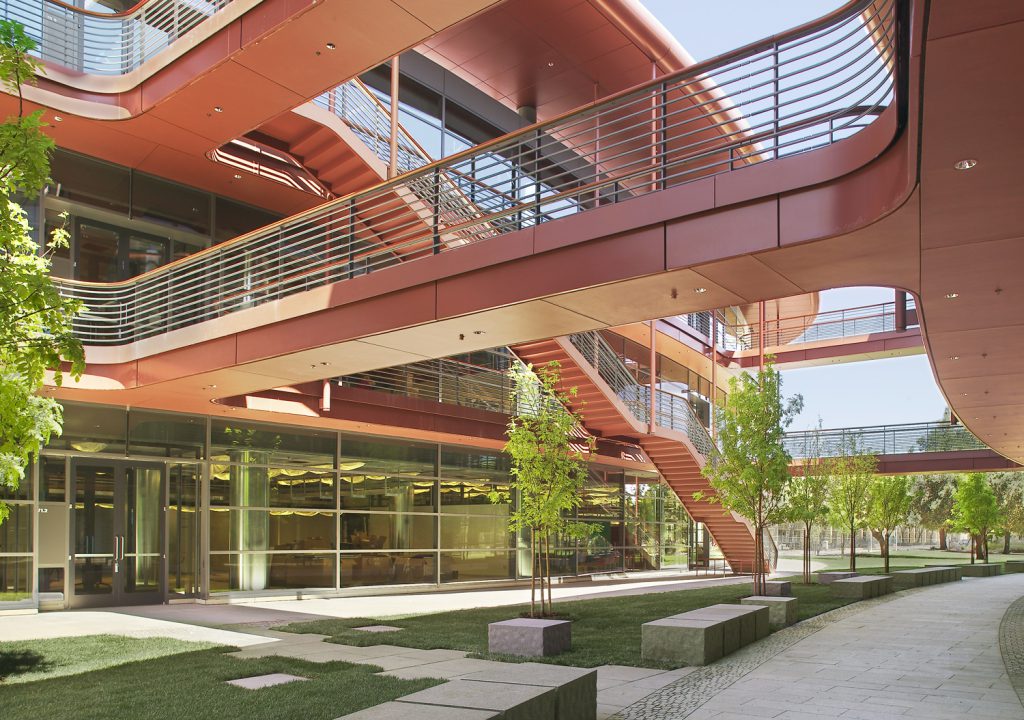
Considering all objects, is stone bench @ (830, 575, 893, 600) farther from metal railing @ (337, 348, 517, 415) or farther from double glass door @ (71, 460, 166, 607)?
double glass door @ (71, 460, 166, 607)

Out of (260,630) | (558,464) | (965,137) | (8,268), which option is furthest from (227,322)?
(965,137)

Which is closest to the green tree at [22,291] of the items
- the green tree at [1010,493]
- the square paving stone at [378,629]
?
the square paving stone at [378,629]

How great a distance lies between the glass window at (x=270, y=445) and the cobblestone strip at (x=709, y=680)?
12593mm

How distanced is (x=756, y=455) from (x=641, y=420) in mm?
5750

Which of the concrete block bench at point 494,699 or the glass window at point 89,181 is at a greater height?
the glass window at point 89,181

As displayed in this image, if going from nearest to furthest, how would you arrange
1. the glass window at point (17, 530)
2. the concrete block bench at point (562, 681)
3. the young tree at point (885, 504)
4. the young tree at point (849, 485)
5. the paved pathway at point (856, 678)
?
the concrete block bench at point (562, 681), the paved pathway at point (856, 678), the glass window at point (17, 530), the young tree at point (849, 485), the young tree at point (885, 504)

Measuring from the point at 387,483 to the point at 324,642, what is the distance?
12066 millimetres

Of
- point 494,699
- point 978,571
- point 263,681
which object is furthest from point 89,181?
point 978,571

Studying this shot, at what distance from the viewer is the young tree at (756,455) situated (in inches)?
789

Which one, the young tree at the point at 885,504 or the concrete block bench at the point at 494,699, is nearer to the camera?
the concrete block bench at the point at 494,699

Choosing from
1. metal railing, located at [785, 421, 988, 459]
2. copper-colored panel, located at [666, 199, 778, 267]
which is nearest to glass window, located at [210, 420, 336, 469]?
copper-colored panel, located at [666, 199, 778, 267]

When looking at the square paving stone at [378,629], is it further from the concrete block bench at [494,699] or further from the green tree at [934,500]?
the green tree at [934,500]

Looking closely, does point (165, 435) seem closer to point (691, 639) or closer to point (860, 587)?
point (691, 639)

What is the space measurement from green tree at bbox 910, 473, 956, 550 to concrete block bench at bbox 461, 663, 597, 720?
180 ft
